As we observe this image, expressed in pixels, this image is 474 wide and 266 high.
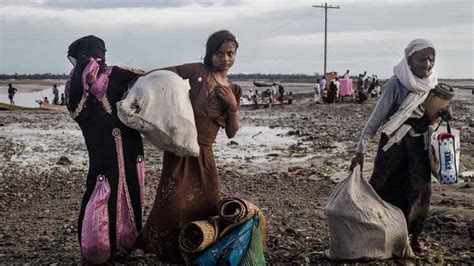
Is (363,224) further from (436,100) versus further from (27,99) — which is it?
(27,99)

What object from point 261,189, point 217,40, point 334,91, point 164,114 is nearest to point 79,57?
point 164,114

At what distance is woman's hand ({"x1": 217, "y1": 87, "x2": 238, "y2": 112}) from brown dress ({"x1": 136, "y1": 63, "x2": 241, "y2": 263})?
0.14 feet

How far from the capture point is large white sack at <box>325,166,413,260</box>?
390 centimetres

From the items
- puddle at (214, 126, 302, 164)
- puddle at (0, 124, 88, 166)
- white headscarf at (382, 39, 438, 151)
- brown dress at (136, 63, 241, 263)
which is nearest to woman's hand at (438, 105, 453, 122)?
white headscarf at (382, 39, 438, 151)

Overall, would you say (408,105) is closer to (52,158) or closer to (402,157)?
(402,157)

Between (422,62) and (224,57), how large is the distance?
1.42m

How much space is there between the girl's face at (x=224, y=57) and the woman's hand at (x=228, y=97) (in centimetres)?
13

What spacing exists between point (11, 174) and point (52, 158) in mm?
1983

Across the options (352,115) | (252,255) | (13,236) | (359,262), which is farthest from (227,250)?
(352,115)

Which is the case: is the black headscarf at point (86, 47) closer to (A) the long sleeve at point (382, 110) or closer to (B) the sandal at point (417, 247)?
(A) the long sleeve at point (382, 110)

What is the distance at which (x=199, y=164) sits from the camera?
3576 mm

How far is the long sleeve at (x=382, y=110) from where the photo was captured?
4047 millimetres

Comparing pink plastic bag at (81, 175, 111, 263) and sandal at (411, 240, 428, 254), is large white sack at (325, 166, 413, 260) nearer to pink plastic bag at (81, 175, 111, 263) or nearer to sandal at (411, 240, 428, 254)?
sandal at (411, 240, 428, 254)

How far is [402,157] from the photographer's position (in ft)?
13.4
